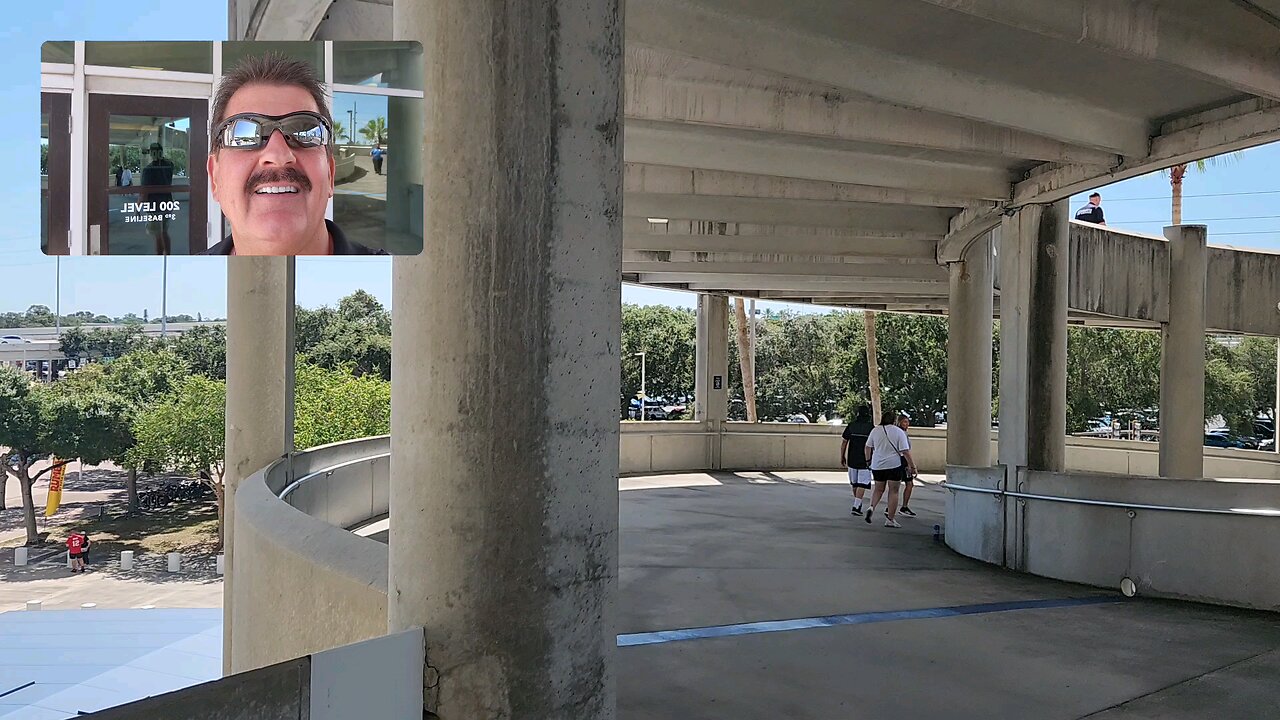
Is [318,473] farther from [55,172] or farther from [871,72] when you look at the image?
[55,172]

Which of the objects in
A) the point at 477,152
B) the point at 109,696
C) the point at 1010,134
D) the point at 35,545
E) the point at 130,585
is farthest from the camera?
the point at 35,545

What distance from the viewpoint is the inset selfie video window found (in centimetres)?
329

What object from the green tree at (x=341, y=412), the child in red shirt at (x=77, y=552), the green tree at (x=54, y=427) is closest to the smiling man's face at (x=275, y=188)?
the green tree at (x=341, y=412)

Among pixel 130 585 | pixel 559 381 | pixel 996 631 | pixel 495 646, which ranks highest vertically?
pixel 559 381

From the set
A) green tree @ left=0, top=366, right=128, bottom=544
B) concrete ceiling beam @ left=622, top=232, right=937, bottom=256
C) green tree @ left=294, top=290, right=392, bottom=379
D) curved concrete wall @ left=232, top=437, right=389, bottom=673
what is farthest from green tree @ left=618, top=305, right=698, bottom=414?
curved concrete wall @ left=232, top=437, right=389, bottom=673

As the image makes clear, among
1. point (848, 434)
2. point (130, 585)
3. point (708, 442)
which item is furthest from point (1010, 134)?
point (130, 585)

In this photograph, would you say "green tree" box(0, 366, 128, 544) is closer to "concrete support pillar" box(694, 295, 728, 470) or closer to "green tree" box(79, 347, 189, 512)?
"green tree" box(79, 347, 189, 512)

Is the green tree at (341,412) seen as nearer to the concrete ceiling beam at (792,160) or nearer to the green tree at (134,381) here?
the green tree at (134,381)

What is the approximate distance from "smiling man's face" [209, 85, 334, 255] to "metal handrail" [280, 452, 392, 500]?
16.8ft

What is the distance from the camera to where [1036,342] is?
38.8 feet

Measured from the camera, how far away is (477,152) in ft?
11.5

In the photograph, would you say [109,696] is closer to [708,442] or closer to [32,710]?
[32,710]

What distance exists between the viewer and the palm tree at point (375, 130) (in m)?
3.50

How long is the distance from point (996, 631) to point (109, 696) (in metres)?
20.7
